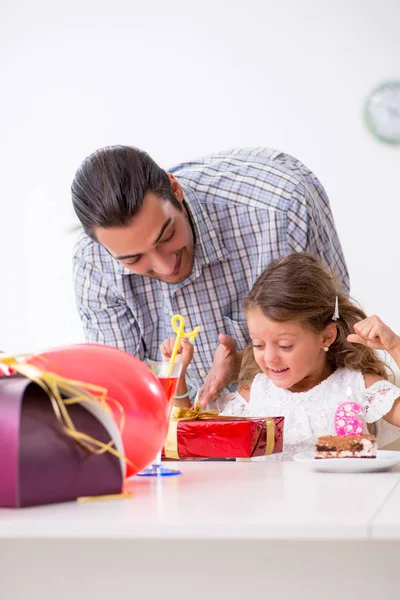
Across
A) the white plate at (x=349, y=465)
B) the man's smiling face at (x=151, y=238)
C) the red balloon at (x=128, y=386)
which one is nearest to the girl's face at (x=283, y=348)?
the man's smiling face at (x=151, y=238)

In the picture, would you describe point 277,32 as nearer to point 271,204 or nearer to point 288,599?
point 271,204

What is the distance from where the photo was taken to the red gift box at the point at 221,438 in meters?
1.29

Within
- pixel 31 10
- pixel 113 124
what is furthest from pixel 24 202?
pixel 31 10

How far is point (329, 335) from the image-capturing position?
7.15 feet

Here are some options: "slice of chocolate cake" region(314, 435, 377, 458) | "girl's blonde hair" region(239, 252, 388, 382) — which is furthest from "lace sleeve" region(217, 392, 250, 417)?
"slice of chocolate cake" region(314, 435, 377, 458)

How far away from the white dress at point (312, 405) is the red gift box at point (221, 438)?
0.62 metres

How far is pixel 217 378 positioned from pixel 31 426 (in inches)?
59.8

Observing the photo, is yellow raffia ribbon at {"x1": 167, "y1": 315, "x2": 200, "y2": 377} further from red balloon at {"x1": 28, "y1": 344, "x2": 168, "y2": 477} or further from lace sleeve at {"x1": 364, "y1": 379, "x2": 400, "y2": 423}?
lace sleeve at {"x1": 364, "y1": 379, "x2": 400, "y2": 423}

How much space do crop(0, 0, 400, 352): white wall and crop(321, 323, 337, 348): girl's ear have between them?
190 cm

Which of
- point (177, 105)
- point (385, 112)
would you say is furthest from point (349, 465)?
point (177, 105)

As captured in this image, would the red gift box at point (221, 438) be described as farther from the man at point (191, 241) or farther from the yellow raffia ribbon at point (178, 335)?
the man at point (191, 241)

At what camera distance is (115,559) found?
26.1 inches

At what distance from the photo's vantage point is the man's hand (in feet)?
7.13

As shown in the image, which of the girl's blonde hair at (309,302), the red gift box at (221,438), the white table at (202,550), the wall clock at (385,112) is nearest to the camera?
the white table at (202,550)
